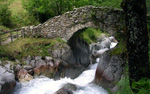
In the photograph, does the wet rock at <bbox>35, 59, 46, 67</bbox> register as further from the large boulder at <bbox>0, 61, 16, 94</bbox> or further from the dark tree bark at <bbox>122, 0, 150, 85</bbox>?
the dark tree bark at <bbox>122, 0, 150, 85</bbox>

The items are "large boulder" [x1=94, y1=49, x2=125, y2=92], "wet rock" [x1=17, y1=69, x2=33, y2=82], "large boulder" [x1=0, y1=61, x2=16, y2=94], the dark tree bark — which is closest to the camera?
the dark tree bark

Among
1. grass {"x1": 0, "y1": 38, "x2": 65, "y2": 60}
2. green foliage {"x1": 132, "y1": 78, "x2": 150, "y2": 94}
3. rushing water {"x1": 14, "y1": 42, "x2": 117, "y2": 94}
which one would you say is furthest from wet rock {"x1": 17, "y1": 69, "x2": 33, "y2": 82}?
green foliage {"x1": 132, "y1": 78, "x2": 150, "y2": 94}

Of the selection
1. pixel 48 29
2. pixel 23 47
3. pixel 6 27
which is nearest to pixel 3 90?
pixel 23 47

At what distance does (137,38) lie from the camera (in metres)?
3.14

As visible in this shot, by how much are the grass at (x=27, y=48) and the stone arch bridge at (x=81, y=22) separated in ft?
2.00

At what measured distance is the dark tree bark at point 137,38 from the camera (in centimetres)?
309

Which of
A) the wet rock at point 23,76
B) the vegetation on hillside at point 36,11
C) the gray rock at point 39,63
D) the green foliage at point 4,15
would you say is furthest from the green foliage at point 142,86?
the green foliage at point 4,15

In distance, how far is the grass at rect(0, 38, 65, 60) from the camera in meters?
8.80

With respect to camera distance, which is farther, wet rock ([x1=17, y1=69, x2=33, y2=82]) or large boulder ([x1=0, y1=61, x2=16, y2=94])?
wet rock ([x1=17, y1=69, x2=33, y2=82])

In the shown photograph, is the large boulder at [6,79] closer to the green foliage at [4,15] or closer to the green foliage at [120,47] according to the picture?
the green foliage at [120,47]

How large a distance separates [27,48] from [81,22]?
3.68 m

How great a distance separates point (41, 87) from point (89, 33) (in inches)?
420

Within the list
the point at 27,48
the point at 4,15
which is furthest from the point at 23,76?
the point at 4,15

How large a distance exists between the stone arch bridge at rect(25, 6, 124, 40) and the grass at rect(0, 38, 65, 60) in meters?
0.61
